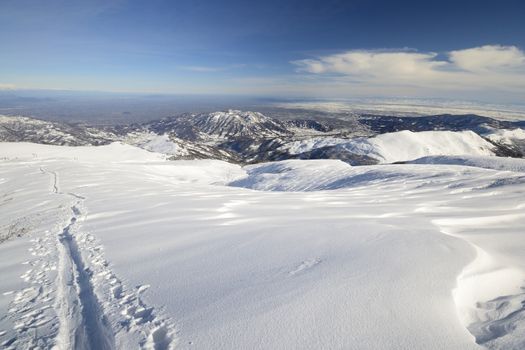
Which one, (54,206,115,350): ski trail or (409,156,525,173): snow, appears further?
(409,156,525,173): snow

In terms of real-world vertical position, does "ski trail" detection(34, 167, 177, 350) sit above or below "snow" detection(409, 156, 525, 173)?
above

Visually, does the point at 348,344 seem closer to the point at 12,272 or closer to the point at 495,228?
the point at 12,272

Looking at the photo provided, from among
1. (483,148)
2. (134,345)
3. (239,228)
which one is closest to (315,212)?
(239,228)

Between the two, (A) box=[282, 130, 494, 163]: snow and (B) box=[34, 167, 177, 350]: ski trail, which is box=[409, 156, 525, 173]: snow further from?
(A) box=[282, 130, 494, 163]: snow

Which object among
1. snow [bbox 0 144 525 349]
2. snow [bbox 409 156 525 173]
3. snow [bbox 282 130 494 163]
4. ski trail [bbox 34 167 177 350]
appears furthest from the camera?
snow [bbox 282 130 494 163]

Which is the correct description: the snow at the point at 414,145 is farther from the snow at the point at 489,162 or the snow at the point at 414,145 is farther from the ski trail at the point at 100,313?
the ski trail at the point at 100,313

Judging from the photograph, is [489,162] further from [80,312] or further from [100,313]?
[80,312]

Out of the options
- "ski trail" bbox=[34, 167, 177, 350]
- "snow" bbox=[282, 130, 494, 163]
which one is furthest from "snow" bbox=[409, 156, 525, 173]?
"snow" bbox=[282, 130, 494, 163]
